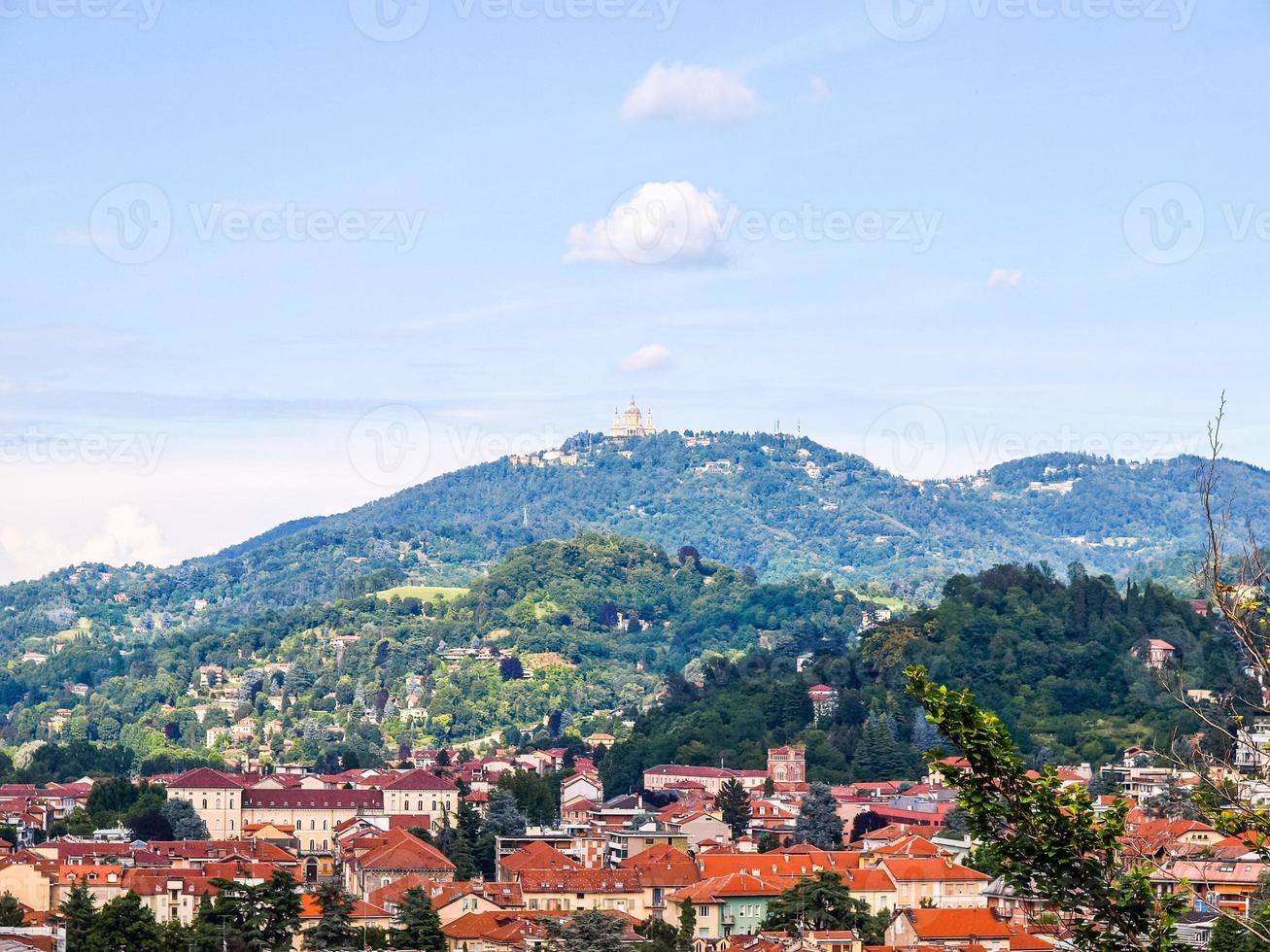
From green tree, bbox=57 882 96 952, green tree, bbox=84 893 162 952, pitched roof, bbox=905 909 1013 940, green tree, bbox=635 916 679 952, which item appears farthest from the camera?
pitched roof, bbox=905 909 1013 940

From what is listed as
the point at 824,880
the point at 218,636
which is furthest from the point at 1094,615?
A: the point at 218,636

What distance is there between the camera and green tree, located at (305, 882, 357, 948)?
47.9 metres

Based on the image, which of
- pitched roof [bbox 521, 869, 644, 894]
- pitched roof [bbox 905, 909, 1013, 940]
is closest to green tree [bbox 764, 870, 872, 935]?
pitched roof [bbox 905, 909, 1013, 940]

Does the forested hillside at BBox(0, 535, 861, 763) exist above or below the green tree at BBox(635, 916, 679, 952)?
above

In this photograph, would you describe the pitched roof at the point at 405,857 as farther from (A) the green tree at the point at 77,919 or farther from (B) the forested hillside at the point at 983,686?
(B) the forested hillside at the point at 983,686

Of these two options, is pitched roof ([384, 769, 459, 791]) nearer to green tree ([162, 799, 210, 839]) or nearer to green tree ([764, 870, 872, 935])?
green tree ([162, 799, 210, 839])

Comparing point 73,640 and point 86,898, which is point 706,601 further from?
point 86,898

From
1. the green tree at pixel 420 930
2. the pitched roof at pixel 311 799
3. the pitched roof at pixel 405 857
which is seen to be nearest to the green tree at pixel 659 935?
the green tree at pixel 420 930

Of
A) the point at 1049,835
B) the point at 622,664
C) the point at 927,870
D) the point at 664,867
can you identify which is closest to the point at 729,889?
the point at 664,867

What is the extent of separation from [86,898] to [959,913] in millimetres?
19531

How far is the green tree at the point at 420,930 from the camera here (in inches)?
1902

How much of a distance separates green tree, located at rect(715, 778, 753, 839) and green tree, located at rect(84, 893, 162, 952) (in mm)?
26775

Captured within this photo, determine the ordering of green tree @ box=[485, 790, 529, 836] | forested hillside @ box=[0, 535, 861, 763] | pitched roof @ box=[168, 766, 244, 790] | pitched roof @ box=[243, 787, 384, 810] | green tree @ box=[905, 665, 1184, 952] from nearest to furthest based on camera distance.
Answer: green tree @ box=[905, 665, 1184, 952], green tree @ box=[485, 790, 529, 836], pitched roof @ box=[168, 766, 244, 790], pitched roof @ box=[243, 787, 384, 810], forested hillside @ box=[0, 535, 861, 763]

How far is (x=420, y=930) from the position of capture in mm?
48719
